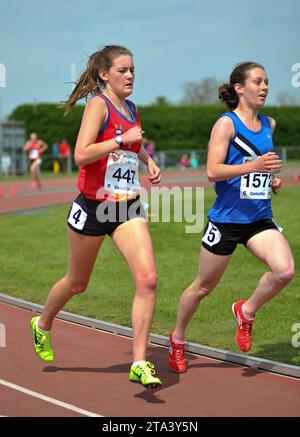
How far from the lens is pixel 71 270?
252 inches

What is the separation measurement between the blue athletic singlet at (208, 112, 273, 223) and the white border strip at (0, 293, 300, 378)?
1223 mm

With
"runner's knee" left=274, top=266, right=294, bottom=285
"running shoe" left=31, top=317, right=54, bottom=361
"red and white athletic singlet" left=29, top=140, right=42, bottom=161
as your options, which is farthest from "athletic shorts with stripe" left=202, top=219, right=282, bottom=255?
"red and white athletic singlet" left=29, top=140, right=42, bottom=161

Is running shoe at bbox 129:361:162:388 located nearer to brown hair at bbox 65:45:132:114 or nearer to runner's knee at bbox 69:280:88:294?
runner's knee at bbox 69:280:88:294

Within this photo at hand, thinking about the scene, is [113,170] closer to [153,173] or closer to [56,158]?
[153,173]

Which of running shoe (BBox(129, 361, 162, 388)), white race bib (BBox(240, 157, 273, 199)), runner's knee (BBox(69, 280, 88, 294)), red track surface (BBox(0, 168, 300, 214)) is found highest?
white race bib (BBox(240, 157, 273, 199))

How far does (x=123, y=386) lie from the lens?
622 cm

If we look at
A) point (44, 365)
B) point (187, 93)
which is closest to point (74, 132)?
point (187, 93)

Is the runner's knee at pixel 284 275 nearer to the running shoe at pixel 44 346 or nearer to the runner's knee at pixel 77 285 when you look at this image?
the runner's knee at pixel 77 285

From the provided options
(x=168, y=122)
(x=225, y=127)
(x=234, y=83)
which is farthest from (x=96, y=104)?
(x=168, y=122)

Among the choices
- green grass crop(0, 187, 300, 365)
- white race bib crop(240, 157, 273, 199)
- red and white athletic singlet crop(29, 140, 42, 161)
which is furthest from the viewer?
red and white athletic singlet crop(29, 140, 42, 161)

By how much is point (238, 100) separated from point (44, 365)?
270 cm

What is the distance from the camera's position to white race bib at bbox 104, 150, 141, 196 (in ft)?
19.9

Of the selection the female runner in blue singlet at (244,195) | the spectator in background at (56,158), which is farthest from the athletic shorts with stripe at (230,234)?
the spectator in background at (56,158)
